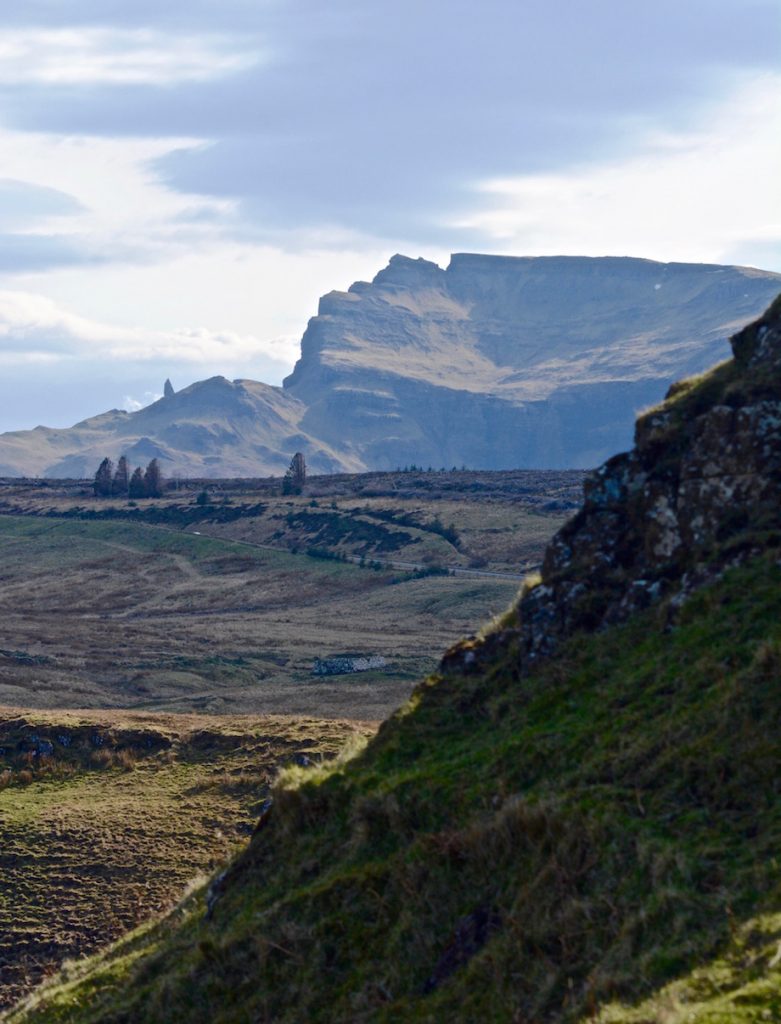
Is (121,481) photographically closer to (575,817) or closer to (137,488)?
(137,488)

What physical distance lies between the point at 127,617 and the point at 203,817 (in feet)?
251

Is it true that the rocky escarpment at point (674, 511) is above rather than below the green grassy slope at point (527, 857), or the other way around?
above

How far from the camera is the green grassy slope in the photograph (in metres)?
10.9

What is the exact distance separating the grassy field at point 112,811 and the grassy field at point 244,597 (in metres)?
17.5

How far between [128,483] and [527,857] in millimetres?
185568

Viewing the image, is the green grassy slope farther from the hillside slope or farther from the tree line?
the tree line

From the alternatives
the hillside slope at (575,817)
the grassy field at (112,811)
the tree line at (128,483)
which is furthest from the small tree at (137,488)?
the hillside slope at (575,817)

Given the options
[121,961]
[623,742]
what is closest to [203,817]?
[121,961]

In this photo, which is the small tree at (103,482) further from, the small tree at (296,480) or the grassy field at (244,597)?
the small tree at (296,480)

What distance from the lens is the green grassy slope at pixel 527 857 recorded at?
35.6 ft

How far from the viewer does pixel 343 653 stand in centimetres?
7306

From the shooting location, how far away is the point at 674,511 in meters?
17.5

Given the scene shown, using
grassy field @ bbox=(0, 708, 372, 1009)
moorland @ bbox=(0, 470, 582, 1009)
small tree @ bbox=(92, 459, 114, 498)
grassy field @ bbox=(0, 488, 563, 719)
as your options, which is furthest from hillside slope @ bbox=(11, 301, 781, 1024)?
small tree @ bbox=(92, 459, 114, 498)

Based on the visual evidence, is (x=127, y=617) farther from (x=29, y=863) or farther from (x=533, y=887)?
(x=533, y=887)
